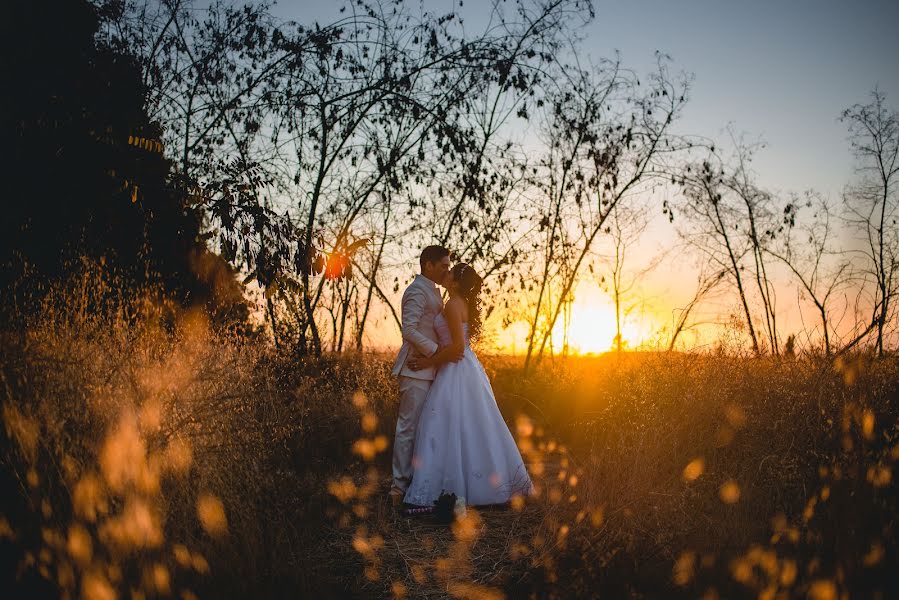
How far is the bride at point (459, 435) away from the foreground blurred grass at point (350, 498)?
259mm

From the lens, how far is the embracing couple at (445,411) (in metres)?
4.65

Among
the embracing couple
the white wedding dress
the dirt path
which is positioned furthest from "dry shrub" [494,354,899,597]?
the embracing couple

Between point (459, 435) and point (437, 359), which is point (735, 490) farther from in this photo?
point (437, 359)

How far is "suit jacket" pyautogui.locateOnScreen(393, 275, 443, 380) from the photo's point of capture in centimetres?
471

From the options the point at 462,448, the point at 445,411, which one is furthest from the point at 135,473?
the point at 462,448

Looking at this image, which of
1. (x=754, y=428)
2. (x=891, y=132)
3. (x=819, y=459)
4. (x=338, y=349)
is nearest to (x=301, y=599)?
(x=819, y=459)

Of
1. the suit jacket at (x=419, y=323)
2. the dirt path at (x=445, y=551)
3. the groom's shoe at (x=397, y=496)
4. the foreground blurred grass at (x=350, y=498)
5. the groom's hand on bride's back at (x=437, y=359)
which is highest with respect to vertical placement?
the suit jacket at (x=419, y=323)

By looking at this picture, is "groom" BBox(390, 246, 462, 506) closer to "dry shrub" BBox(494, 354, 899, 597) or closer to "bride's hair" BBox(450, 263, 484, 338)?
"bride's hair" BBox(450, 263, 484, 338)

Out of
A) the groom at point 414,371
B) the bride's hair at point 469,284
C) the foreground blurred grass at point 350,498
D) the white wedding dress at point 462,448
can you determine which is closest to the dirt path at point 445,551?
the foreground blurred grass at point 350,498

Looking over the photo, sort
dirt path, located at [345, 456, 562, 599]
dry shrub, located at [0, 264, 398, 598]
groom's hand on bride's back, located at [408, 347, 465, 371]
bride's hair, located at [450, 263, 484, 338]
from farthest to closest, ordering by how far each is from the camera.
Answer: bride's hair, located at [450, 263, 484, 338] < groom's hand on bride's back, located at [408, 347, 465, 371] < dirt path, located at [345, 456, 562, 599] < dry shrub, located at [0, 264, 398, 598]

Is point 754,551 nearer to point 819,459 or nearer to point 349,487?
point 819,459

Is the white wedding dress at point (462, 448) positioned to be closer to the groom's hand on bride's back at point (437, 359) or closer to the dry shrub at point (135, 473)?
the groom's hand on bride's back at point (437, 359)

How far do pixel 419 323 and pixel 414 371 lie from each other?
1.36 ft

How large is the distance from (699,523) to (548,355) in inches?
345
